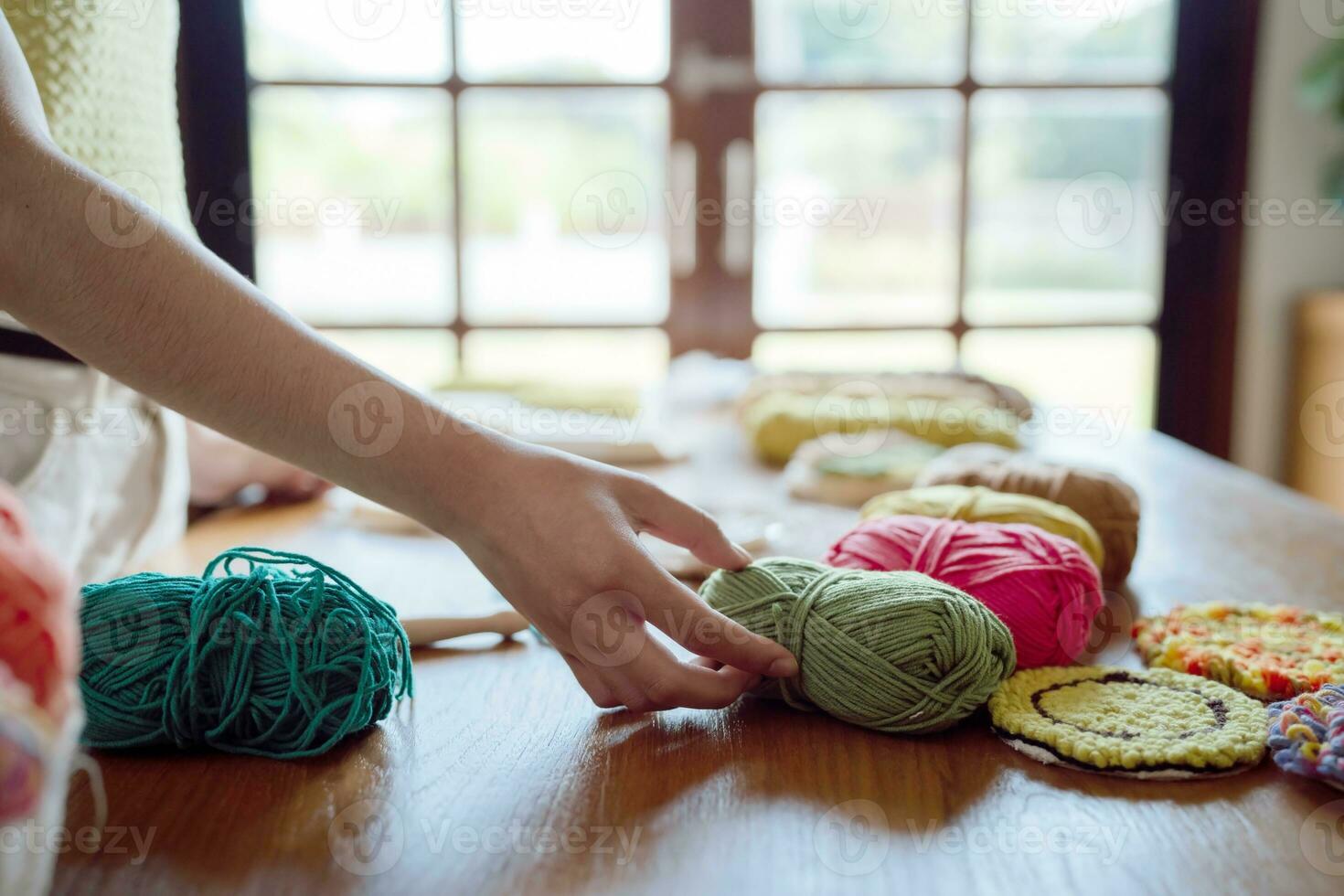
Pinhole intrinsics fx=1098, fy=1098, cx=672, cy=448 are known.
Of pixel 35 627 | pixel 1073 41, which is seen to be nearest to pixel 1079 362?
pixel 1073 41

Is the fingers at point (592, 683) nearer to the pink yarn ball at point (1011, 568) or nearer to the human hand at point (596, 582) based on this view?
the human hand at point (596, 582)

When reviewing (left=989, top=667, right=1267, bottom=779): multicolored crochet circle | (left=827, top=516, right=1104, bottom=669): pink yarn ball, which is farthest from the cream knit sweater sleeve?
(left=989, top=667, right=1267, bottom=779): multicolored crochet circle

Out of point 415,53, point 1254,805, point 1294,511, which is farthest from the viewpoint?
point 415,53

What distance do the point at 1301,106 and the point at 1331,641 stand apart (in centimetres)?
218

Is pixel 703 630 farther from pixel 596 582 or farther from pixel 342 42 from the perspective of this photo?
pixel 342 42

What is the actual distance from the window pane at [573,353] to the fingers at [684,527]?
1.90 meters

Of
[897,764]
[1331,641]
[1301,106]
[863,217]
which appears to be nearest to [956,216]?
[863,217]

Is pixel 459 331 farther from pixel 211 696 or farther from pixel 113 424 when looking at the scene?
pixel 211 696

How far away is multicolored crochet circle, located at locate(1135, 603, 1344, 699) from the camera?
68 cm

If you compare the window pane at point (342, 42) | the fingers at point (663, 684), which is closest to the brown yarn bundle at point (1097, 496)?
the fingers at point (663, 684)

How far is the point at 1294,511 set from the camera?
1233 millimetres

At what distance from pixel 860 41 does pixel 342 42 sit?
1.18m

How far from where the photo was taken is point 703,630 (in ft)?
2.06

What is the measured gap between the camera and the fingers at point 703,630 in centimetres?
61
